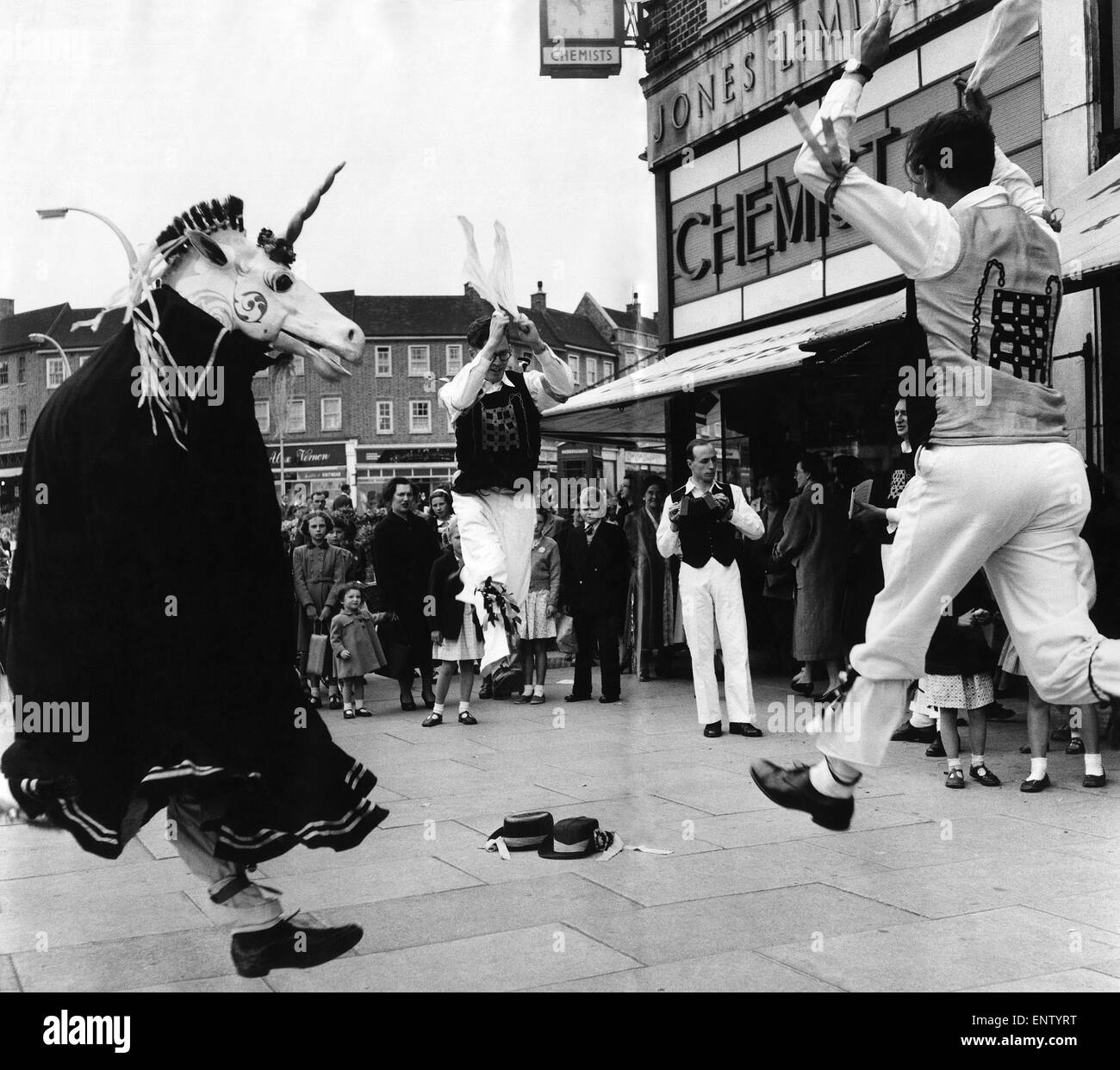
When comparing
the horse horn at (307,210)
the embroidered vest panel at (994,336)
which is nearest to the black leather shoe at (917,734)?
the embroidered vest panel at (994,336)

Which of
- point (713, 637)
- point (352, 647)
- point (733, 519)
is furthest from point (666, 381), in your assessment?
point (352, 647)

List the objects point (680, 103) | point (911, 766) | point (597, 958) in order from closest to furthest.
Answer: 1. point (597, 958)
2. point (911, 766)
3. point (680, 103)

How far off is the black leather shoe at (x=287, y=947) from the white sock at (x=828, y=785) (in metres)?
1.31

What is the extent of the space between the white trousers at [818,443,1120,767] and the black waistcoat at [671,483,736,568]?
4495mm

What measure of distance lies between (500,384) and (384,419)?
4.82 m

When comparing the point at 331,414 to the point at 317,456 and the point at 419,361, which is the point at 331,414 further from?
the point at 317,456

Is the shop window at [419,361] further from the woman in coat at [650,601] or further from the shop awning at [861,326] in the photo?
the woman in coat at [650,601]

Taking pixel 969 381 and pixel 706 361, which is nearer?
pixel 969 381

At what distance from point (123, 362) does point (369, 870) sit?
2.31 m

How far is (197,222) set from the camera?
10.6 ft

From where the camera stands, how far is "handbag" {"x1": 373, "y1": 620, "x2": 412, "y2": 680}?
986 centimetres

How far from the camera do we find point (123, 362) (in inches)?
125
